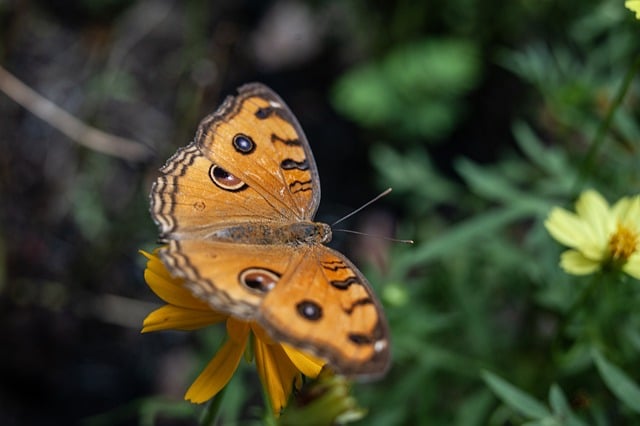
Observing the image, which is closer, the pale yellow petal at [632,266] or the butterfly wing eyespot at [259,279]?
the butterfly wing eyespot at [259,279]

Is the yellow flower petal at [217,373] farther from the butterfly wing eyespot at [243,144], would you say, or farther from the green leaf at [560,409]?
the green leaf at [560,409]

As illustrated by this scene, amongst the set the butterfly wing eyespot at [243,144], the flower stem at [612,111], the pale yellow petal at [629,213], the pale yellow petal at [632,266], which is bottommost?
the butterfly wing eyespot at [243,144]

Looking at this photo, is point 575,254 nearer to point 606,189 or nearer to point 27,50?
point 606,189

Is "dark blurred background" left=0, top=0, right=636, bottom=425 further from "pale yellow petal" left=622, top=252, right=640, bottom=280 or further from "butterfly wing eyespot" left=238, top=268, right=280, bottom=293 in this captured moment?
"pale yellow petal" left=622, top=252, right=640, bottom=280

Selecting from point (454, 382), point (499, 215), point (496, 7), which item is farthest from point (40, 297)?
point (496, 7)

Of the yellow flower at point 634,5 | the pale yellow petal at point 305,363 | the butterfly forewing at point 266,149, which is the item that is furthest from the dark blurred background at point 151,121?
the yellow flower at point 634,5

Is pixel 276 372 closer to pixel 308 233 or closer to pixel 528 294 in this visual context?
pixel 308 233
